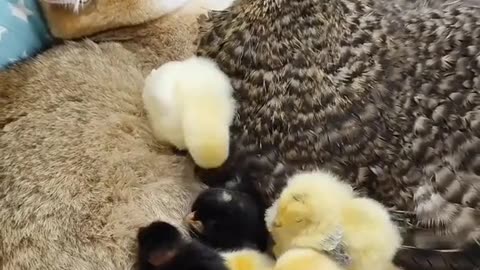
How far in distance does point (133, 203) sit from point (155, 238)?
92 mm

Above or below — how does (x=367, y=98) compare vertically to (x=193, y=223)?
above

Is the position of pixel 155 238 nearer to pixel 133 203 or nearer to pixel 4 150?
pixel 133 203

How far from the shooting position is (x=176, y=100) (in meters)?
1.39

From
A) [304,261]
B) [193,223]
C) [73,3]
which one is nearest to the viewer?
[304,261]

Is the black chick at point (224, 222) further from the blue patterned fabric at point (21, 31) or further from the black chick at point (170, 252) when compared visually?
the blue patterned fabric at point (21, 31)

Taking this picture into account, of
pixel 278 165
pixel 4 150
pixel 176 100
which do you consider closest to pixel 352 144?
pixel 278 165

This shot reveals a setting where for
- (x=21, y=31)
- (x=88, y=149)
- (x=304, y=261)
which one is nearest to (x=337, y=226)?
(x=304, y=261)

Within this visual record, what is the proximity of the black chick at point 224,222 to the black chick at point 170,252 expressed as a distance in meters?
0.03

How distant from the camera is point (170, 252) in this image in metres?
1.27

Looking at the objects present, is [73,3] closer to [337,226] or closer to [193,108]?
[193,108]

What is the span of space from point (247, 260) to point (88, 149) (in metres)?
0.30

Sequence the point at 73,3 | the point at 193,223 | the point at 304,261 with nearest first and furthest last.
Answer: the point at 304,261 < the point at 193,223 < the point at 73,3

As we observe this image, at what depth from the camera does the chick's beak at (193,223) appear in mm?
1322

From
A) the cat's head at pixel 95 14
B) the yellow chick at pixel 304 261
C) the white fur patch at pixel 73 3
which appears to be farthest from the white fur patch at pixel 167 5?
the yellow chick at pixel 304 261
